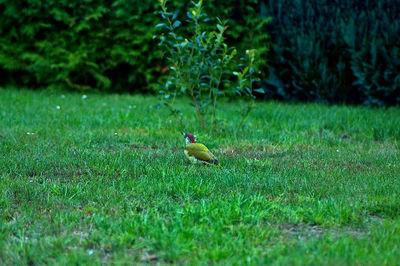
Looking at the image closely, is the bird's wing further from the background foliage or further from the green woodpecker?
the background foliage

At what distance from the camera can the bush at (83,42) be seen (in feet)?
31.8

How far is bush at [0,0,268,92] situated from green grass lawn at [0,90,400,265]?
376 cm

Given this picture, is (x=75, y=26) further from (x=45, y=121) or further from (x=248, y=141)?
(x=248, y=141)

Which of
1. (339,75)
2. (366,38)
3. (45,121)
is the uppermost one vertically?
(366,38)

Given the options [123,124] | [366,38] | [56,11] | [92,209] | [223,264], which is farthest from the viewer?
[56,11]

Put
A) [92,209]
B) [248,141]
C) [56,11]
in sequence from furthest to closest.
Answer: [56,11] < [248,141] < [92,209]

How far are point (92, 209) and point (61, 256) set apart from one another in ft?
2.35

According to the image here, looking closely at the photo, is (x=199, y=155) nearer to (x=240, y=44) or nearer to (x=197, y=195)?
(x=197, y=195)

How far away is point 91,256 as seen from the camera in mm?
2494

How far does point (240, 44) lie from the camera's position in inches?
368

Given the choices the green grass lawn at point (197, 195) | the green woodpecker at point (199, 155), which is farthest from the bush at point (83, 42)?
the green woodpecker at point (199, 155)

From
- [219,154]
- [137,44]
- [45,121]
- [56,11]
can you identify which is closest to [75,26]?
[56,11]

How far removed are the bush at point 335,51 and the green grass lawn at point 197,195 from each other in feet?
7.53

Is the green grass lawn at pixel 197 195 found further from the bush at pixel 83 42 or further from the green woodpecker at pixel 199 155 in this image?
the bush at pixel 83 42
